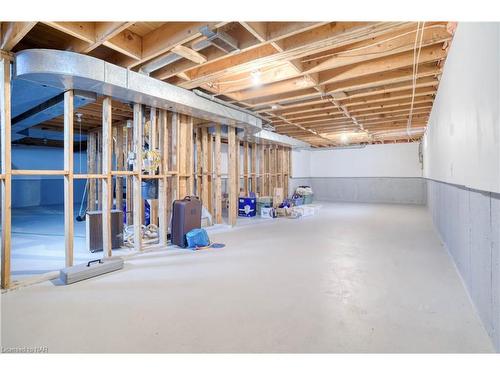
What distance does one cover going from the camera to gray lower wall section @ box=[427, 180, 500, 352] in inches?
64.8

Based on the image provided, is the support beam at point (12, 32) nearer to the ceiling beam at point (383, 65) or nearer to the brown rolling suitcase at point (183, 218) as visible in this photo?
the brown rolling suitcase at point (183, 218)

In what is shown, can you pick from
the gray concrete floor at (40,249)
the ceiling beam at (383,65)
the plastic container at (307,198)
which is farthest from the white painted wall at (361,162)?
the gray concrete floor at (40,249)

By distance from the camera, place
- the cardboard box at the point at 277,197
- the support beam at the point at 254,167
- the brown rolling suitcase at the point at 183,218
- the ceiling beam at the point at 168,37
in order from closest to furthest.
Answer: the ceiling beam at the point at 168,37 → the brown rolling suitcase at the point at 183,218 → the cardboard box at the point at 277,197 → the support beam at the point at 254,167

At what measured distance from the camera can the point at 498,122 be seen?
154 cm

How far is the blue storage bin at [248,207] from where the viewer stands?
7.28 m

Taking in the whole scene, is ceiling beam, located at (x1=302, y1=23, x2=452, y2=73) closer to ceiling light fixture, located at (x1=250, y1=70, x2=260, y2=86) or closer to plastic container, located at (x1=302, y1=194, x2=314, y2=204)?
ceiling light fixture, located at (x1=250, y1=70, x2=260, y2=86)

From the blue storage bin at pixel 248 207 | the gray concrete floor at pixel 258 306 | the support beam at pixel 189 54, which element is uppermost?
the support beam at pixel 189 54

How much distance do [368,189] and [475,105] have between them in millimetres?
9294

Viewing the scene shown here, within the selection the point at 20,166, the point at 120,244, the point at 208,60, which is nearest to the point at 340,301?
the point at 208,60

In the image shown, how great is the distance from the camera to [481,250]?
77.8 inches

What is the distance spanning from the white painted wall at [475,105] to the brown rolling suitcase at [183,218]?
3.29 m

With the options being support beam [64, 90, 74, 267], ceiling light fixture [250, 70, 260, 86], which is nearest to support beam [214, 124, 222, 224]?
ceiling light fixture [250, 70, 260, 86]

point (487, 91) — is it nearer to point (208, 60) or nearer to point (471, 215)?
point (471, 215)
